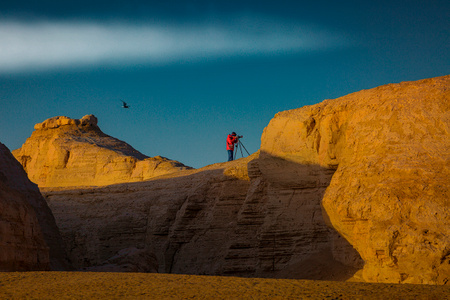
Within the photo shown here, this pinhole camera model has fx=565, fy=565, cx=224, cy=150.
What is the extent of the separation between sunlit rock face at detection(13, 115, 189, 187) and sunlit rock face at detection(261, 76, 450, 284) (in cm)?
2265

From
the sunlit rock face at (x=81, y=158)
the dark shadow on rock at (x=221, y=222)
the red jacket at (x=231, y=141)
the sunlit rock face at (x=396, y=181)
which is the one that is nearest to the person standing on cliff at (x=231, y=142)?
the red jacket at (x=231, y=141)

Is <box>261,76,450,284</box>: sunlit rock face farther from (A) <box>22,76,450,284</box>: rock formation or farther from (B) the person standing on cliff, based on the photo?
(B) the person standing on cliff

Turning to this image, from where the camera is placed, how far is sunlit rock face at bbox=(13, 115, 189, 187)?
36500 millimetres

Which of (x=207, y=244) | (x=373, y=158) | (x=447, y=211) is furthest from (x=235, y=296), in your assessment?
(x=207, y=244)

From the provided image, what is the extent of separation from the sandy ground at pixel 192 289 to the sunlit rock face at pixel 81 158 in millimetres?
26223

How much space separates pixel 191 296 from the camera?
722 cm

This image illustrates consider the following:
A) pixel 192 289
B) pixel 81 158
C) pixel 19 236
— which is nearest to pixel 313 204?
pixel 19 236

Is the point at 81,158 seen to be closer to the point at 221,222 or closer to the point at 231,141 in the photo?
the point at 231,141

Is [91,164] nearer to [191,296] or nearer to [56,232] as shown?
[56,232]

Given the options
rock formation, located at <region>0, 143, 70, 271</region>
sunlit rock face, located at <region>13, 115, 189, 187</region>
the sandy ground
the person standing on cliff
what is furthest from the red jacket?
the sandy ground

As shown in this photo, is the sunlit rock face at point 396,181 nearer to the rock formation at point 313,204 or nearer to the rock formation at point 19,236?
the rock formation at point 313,204

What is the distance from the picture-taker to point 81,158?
38625mm

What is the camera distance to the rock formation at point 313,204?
10492mm

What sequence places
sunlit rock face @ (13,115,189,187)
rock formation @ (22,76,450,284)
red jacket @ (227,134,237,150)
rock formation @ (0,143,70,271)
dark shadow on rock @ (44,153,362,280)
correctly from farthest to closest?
sunlit rock face @ (13,115,189,187) < red jacket @ (227,134,237,150) < dark shadow on rock @ (44,153,362,280) < rock formation @ (0,143,70,271) < rock formation @ (22,76,450,284)
